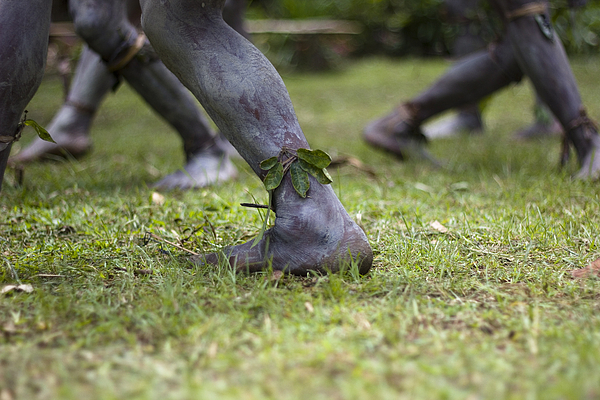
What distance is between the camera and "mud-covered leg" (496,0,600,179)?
2148 millimetres

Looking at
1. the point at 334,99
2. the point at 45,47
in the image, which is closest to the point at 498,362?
the point at 45,47

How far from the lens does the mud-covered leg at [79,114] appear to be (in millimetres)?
2797

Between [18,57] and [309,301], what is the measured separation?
902 mm

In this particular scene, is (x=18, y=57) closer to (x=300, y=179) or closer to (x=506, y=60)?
(x=300, y=179)

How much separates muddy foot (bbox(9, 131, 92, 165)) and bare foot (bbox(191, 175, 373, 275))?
188 centimetres

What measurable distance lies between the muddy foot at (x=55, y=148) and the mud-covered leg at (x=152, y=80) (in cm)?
76

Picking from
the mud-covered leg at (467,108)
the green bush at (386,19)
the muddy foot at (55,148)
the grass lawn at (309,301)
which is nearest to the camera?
the grass lawn at (309,301)

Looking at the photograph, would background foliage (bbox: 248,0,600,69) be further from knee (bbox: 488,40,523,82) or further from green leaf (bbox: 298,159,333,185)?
green leaf (bbox: 298,159,333,185)

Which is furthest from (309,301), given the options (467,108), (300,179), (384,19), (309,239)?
(384,19)

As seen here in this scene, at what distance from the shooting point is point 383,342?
971 mm

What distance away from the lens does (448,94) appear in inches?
107

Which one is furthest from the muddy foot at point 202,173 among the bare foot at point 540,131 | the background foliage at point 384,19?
the background foliage at point 384,19

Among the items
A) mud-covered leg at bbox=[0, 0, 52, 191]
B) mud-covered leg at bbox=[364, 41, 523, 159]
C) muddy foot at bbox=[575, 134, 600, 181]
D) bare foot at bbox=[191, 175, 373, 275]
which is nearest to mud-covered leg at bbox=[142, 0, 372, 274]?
bare foot at bbox=[191, 175, 373, 275]

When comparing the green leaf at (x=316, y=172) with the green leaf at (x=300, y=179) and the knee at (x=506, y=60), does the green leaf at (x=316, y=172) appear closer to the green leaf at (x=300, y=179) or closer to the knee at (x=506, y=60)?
the green leaf at (x=300, y=179)
